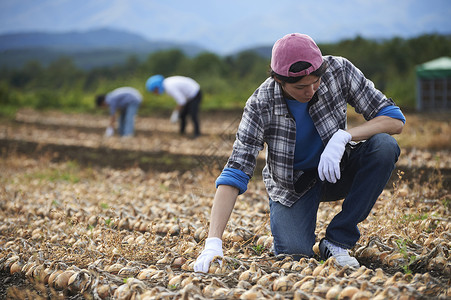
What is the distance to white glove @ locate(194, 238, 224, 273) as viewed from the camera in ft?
7.02

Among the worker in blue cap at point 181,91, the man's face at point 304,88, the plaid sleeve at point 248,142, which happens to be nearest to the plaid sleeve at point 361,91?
the man's face at point 304,88

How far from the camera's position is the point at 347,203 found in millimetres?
2398

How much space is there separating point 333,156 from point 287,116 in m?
0.30

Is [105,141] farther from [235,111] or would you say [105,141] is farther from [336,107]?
[336,107]

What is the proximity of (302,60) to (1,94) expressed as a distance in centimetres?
1769

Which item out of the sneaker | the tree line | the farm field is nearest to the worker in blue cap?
the farm field

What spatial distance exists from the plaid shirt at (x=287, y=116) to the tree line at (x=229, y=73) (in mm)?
9022

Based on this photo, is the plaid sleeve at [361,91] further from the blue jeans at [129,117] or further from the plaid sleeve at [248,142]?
the blue jeans at [129,117]

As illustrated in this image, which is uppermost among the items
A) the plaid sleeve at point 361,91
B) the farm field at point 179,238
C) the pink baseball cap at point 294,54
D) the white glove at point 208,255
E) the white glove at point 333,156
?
Result: the pink baseball cap at point 294,54

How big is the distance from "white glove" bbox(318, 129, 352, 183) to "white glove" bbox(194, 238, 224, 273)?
0.60 m

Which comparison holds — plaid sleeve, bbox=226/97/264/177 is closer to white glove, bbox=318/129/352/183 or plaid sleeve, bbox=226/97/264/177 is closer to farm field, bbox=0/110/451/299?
white glove, bbox=318/129/352/183

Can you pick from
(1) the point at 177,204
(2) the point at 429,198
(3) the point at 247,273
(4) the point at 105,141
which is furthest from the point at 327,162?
(4) the point at 105,141

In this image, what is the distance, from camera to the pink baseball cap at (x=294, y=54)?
215 centimetres

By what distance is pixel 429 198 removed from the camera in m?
Result: 3.56
